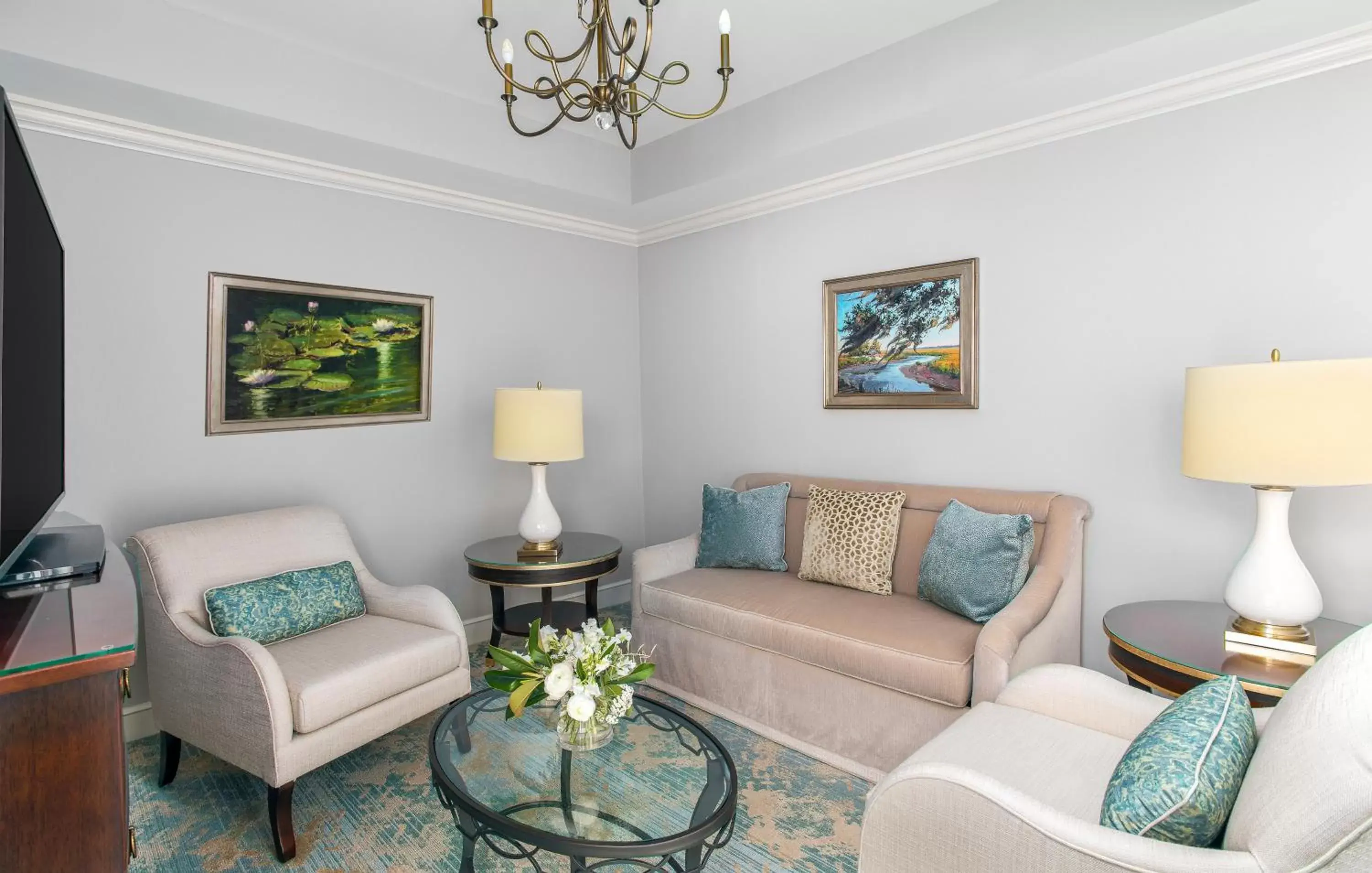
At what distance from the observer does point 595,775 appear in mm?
1756

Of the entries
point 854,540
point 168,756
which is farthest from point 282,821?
point 854,540

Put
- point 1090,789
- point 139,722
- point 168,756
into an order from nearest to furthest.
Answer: point 1090,789, point 168,756, point 139,722

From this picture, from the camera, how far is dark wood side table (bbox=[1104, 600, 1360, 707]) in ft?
6.24

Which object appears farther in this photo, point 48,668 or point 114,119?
point 114,119

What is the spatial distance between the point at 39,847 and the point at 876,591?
8.69 feet

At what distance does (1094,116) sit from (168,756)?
4075mm

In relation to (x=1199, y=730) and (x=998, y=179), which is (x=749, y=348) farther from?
(x=1199, y=730)

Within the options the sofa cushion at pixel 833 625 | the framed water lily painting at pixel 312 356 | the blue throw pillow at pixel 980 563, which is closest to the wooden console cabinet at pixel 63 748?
the sofa cushion at pixel 833 625

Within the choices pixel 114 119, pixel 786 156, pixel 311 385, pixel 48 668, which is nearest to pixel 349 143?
pixel 114 119

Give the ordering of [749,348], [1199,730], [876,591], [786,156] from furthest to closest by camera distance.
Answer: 1. [749,348]
2. [786,156]
3. [876,591]
4. [1199,730]

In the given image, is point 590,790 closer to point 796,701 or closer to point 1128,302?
point 796,701

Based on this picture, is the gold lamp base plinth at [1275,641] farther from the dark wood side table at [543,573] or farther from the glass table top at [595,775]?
the dark wood side table at [543,573]

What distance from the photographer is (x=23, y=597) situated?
132 cm

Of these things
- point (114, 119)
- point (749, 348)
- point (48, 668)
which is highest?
point (114, 119)
